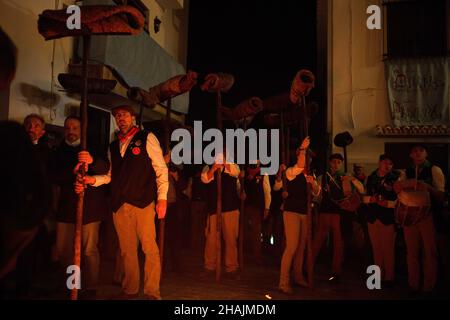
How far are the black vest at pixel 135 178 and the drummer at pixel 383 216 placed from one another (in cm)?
338

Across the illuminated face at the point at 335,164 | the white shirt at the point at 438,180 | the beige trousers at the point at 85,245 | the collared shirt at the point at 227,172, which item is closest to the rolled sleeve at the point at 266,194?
the collared shirt at the point at 227,172

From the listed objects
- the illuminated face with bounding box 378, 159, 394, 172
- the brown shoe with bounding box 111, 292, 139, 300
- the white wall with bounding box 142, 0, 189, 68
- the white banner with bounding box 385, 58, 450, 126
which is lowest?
the brown shoe with bounding box 111, 292, 139, 300

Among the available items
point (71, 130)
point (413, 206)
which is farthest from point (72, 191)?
point (413, 206)

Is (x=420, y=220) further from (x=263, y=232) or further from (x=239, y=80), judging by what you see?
(x=239, y=80)

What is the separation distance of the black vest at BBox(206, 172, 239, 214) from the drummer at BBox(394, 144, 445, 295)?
2511 mm

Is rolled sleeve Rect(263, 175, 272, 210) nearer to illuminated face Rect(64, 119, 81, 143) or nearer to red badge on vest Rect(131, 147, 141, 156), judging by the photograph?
red badge on vest Rect(131, 147, 141, 156)

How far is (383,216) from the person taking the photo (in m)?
5.34

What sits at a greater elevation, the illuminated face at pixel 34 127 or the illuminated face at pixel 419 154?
the illuminated face at pixel 34 127

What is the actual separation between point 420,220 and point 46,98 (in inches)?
258

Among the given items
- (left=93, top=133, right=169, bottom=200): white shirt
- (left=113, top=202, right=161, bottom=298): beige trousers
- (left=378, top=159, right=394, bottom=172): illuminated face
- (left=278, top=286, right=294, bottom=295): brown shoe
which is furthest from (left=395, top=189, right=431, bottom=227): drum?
(left=113, top=202, right=161, bottom=298): beige trousers

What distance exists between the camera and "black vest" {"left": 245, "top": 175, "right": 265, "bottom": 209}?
6.99 metres

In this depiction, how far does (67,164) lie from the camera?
4.41 metres

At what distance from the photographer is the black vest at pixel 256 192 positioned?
6.99 metres

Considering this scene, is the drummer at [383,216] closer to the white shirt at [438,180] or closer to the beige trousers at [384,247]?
the beige trousers at [384,247]
